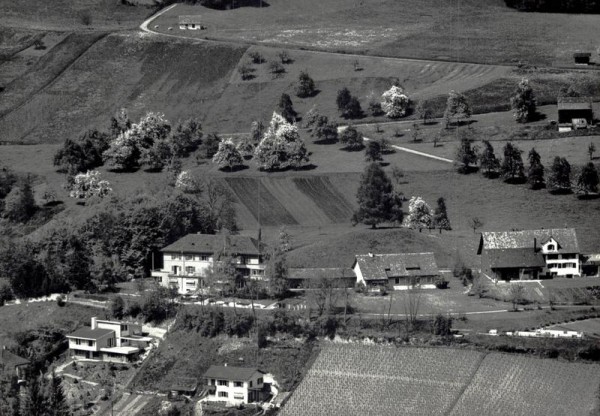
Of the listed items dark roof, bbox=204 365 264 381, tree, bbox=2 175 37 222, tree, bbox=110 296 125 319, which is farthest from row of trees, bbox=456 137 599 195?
dark roof, bbox=204 365 264 381

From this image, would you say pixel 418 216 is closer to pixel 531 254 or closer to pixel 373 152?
pixel 531 254

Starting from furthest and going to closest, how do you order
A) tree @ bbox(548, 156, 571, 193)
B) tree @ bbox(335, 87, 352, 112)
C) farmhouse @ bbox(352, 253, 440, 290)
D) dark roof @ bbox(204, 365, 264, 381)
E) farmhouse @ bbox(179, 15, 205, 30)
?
farmhouse @ bbox(179, 15, 205, 30), tree @ bbox(335, 87, 352, 112), tree @ bbox(548, 156, 571, 193), farmhouse @ bbox(352, 253, 440, 290), dark roof @ bbox(204, 365, 264, 381)

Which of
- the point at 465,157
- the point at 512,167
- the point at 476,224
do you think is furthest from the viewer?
the point at 465,157

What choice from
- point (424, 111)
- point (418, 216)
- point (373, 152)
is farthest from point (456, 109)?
point (418, 216)

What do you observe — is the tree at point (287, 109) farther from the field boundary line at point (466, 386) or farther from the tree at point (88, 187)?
the field boundary line at point (466, 386)

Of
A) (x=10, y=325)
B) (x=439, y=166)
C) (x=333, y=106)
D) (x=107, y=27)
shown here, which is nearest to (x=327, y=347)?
(x=10, y=325)

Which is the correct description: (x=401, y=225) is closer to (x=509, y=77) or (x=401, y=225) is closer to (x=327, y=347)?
(x=327, y=347)

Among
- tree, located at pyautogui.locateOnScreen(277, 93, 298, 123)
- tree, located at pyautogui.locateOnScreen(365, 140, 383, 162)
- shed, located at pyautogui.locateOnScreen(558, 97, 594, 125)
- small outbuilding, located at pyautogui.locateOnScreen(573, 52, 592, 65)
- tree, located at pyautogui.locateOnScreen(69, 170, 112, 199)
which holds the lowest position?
tree, located at pyautogui.locateOnScreen(69, 170, 112, 199)

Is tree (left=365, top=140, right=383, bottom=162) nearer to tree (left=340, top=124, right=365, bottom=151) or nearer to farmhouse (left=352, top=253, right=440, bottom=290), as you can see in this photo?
tree (left=340, top=124, right=365, bottom=151)
